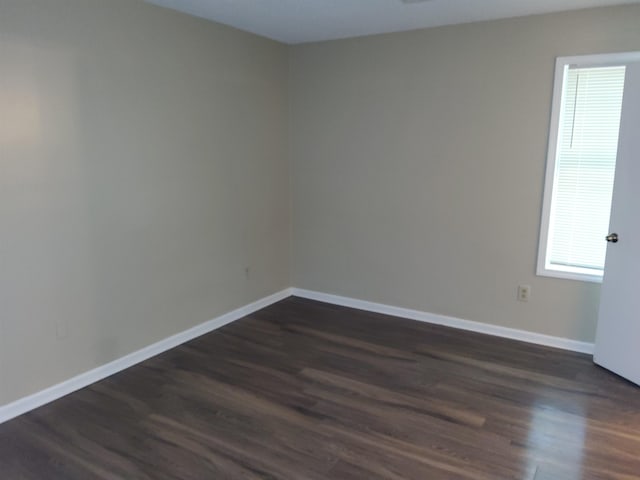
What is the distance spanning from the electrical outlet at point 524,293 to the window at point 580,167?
154mm

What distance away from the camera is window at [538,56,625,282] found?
3186 mm

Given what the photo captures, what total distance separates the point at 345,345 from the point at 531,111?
2118mm


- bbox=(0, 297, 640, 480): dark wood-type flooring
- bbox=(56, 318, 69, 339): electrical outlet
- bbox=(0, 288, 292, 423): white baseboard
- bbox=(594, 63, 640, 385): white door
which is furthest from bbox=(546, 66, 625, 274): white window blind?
bbox=(56, 318, 69, 339): electrical outlet

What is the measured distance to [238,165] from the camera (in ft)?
12.8

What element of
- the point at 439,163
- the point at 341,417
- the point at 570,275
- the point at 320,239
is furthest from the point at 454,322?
the point at 341,417

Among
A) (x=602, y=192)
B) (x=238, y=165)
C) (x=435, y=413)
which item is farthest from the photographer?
(x=238, y=165)

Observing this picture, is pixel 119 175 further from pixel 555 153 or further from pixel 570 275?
pixel 570 275

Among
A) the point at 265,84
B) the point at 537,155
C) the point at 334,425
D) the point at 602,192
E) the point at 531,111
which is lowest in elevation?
the point at 334,425

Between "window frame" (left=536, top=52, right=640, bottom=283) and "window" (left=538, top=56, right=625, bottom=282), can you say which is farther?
"window" (left=538, top=56, right=625, bottom=282)

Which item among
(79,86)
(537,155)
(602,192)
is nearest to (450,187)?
(537,155)

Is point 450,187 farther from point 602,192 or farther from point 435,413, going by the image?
→ point 435,413

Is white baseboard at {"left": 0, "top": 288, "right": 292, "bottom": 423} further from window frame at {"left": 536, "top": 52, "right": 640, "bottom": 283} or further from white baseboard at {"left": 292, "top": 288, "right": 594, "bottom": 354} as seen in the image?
window frame at {"left": 536, "top": 52, "right": 640, "bottom": 283}

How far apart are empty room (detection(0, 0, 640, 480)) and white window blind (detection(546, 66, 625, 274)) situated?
14 millimetres

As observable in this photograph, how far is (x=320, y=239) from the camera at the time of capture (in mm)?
4461
